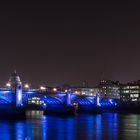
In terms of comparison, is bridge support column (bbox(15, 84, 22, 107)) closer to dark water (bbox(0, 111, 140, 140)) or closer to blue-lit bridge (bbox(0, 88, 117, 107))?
blue-lit bridge (bbox(0, 88, 117, 107))

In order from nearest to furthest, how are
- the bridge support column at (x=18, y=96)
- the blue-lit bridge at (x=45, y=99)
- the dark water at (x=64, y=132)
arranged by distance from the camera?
the dark water at (x=64, y=132) < the bridge support column at (x=18, y=96) < the blue-lit bridge at (x=45, y=99)

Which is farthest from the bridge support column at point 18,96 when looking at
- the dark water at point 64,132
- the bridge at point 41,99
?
the dark water at point 64,132

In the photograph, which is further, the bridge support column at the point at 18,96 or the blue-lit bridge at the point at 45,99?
the blue-lit bridge at the point at 45,99

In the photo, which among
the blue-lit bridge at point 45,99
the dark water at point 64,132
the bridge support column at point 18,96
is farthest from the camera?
the blue-lit bridge at point 45,99

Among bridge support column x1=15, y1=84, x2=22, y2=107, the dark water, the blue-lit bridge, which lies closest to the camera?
the dark water

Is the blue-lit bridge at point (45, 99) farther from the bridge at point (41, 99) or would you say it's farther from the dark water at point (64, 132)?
the dark water at point (64, 132)

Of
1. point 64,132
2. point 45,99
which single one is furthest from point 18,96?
point 64,132

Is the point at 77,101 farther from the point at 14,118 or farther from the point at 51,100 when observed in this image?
the point at 14,118

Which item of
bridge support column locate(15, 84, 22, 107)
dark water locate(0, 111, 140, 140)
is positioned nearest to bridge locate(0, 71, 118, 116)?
bridge support column locate(15, 84, 22, 107)

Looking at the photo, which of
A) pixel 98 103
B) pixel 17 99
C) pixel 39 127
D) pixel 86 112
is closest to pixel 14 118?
pixel 17 99

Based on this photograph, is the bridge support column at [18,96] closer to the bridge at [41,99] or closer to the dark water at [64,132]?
the bridge at [41,99]

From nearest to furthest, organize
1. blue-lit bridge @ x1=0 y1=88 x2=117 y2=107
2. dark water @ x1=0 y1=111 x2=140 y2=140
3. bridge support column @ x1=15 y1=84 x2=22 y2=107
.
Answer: dark water @ x1=0 y1=111 x2=140 y2=140 < bridge support column @ x1=15 y1=84 x2=22 y2=107 < blue-lit bridge @ x1=0 y1=88 x2=117 y2=107

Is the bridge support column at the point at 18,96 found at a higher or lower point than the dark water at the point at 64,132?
higher

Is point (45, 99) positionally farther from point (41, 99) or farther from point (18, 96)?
point (18, 96)
